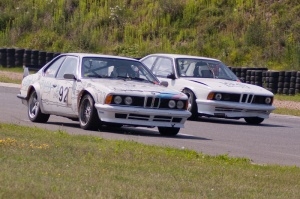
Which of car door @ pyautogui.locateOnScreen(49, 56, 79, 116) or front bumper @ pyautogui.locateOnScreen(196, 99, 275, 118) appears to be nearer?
car door @ pyautogui.locateOnScreen(49, 56, 79, 116)

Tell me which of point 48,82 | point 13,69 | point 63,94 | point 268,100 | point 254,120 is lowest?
point 13,69

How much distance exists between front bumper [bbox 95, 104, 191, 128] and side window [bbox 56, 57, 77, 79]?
5.49 feet

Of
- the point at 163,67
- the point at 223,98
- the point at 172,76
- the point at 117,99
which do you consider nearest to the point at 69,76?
the point at 117,99

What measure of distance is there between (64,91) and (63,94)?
60 mm

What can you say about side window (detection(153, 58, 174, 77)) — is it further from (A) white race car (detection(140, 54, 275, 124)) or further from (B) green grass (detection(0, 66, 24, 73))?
(B) green grass (detection(0, 66, 24, 73))

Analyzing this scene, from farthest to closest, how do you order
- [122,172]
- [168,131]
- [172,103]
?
[168,131]
[172,103]
[122,172]

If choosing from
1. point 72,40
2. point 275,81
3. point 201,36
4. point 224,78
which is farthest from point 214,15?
point 224,78

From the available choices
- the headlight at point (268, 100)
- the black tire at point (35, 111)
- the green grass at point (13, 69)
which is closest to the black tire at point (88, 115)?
the black tire at point (35, 111)

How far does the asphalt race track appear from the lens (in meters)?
13.3

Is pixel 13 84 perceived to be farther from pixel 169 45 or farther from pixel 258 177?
pixel 258 177

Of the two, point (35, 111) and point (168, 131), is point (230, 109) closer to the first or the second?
point (168, 131)

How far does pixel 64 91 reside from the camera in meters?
15.9

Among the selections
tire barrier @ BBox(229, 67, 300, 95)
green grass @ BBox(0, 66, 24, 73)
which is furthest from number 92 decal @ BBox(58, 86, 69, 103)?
green grass @ BBox(0, 66, 24, 73)

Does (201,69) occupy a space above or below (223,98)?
above
